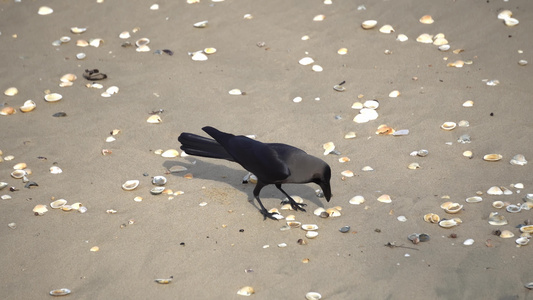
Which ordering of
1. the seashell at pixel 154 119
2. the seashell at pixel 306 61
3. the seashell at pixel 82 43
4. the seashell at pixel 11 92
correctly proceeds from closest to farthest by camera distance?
1. the seashell at pixel 154 119
2. the seashell at pixel 11 92
3. the seashell at pixel 306 61
4. the seashell at pixel 82 43

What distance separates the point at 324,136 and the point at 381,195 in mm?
1114

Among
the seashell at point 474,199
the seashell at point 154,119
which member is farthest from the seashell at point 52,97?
the seashell at point 474,199

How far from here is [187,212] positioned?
4828 mm

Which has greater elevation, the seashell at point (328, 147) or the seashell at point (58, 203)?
the seashell at point (328, 147)

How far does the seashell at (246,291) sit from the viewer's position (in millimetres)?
3910

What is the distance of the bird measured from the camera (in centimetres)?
471

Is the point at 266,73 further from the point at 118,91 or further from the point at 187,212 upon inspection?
the point at 187,212

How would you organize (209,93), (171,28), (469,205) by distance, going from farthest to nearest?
(171,28) < (209,93) < (469,205)

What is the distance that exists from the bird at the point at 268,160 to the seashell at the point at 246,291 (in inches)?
36.4

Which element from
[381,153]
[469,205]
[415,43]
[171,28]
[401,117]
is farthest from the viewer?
[171,28]

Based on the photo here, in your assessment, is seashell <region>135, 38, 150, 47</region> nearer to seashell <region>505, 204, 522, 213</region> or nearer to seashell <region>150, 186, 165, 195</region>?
seashell <region>150, 186, 165, 195</region>

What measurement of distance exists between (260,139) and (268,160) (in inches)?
41.7

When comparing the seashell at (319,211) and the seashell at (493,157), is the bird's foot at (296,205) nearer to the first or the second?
the seashell at (319,211)

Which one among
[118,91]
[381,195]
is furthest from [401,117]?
[118,91]
